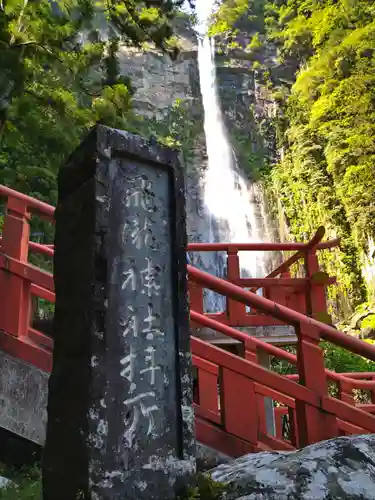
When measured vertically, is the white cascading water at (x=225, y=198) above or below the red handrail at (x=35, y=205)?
above

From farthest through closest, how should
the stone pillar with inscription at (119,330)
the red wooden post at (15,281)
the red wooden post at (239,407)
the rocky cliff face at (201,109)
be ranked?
the rocky cliff face at (201,109), the red wooden post at (15,281), the red wooden post at (239,407), the stone pillar with inscription at (119,330)

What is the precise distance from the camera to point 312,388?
2.44 m

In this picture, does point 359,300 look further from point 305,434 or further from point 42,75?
point 305,434

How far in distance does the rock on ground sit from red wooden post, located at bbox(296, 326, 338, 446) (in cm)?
37

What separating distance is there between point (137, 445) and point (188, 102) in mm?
23206

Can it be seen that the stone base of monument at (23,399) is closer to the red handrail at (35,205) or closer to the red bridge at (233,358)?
the red bridge at (233,358)

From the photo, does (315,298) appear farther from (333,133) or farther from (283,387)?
(333,133)

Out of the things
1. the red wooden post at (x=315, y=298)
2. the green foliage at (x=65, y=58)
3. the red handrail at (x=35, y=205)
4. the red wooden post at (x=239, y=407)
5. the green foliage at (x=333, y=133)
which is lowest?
the red wooden post at (x=239, y=407)

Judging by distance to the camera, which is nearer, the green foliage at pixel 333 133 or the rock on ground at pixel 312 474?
the rock on ground at pixel 312 474

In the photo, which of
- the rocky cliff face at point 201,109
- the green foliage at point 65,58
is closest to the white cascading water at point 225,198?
the rocky cliff face at point 201,109

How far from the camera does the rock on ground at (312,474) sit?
168cm

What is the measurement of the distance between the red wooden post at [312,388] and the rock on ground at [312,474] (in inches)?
14.7

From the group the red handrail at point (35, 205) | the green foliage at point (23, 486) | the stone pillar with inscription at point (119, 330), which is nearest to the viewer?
the stone pillar with inscription at point (119, 330)

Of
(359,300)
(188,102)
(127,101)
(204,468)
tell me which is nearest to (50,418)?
(204,468)
